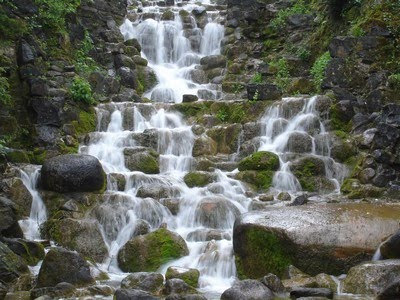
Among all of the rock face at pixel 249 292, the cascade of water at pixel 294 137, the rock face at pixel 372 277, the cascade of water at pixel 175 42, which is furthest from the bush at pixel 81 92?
the rock face at pixel 372 277

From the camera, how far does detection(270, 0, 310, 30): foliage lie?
23.5m

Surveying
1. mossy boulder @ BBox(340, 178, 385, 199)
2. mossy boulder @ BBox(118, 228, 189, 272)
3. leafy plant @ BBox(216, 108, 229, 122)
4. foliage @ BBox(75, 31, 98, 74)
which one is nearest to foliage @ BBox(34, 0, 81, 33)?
foliage @ BBox(75, 31, 98, 74)

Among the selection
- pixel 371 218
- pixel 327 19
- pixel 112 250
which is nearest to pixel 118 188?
pixel 112 250

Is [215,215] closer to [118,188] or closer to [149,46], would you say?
[118,188]

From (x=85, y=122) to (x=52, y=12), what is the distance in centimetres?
488

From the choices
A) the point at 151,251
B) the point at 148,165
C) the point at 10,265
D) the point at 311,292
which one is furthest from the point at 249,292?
the point at 148,165

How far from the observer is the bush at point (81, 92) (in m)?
16.4

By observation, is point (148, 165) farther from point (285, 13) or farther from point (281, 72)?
point (285, 13)

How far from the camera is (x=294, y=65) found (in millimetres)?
20453

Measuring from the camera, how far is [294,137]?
14656 mm

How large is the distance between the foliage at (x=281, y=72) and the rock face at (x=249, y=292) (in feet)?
39.5

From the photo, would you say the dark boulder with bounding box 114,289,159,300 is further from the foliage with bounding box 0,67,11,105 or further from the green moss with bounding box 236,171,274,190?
the foliage with bounding box 0,67,11,105

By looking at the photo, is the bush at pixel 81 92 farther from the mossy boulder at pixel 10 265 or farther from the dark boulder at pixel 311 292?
the dark boulder at pixel 311 292

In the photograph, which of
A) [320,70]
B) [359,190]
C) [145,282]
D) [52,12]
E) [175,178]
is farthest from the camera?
[52,12]
